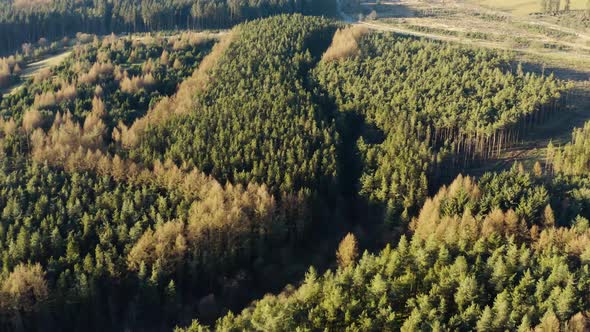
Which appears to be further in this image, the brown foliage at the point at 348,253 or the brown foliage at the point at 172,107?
the brown foliage at the point at 172,107

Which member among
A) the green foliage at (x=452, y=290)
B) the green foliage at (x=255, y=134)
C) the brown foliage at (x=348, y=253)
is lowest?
the brown foliage at (x=348, y=253)

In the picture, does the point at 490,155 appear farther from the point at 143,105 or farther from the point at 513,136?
the point at 143,105

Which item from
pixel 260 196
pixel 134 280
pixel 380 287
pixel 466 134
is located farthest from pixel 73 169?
pixel 466 134

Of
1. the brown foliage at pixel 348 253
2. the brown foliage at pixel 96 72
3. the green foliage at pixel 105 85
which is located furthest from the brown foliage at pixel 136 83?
the brown foliage at pixel 348 253

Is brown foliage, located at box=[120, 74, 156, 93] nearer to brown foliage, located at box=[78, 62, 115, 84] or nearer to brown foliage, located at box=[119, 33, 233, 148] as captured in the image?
brown foliage, located at box=[78, 62, 115, 84]

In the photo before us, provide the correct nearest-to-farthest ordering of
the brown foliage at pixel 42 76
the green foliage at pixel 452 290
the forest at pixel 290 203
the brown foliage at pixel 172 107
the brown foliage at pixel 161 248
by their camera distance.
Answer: the green foliage at pixel 452 290 < the forest at pixel 290 203 < the brown foliage at pixel 161 248 < the brown foliage at pixel 172 107 < the brown foliage at pixel 42 76

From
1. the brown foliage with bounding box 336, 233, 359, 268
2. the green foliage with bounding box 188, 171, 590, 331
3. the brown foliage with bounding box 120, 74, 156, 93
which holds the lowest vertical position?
the brown foliage with bounding box 336, 233, 359, 268

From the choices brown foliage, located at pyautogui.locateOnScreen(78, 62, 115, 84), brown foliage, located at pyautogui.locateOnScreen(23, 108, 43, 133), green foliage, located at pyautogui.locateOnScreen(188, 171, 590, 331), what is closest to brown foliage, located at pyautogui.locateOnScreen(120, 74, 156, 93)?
brown foliage, located at pyautogui.locateOnScreen(78, 62, 115, 84)

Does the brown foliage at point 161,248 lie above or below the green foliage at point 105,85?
below

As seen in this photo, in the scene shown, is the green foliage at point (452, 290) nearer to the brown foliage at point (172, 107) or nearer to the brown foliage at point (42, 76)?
the brown foliage at point (172, 107)
